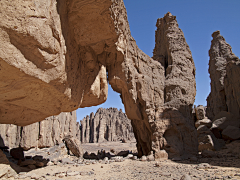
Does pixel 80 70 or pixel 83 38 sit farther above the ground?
pixel 83 38

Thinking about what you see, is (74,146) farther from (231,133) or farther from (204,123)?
(204,123)

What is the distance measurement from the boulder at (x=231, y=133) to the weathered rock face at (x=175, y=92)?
5450 mm

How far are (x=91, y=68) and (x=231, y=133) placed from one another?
11884mm

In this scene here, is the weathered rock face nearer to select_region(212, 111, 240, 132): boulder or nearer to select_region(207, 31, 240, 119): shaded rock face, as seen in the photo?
select_region(212, 111, 240, 132): boulder

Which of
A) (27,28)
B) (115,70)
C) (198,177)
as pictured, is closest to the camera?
(27,28)

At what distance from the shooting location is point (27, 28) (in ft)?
10.2

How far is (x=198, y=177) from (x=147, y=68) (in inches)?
254

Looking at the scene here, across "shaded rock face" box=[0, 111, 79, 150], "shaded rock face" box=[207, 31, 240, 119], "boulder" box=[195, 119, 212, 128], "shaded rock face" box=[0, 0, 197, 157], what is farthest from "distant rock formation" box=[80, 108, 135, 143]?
"shaded rock face" box=[0, 0, 197, 157]

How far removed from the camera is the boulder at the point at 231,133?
1261 cm

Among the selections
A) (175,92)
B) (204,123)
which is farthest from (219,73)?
(175,92)

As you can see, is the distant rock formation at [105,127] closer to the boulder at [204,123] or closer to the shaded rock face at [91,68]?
the boulder at [204,123]

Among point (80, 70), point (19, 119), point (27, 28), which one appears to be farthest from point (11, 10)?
point (19, 119)

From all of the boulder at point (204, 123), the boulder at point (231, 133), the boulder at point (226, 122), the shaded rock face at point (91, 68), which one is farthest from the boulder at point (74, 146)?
the boulder at point (226, 122)

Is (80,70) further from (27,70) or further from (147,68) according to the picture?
(147,68)
